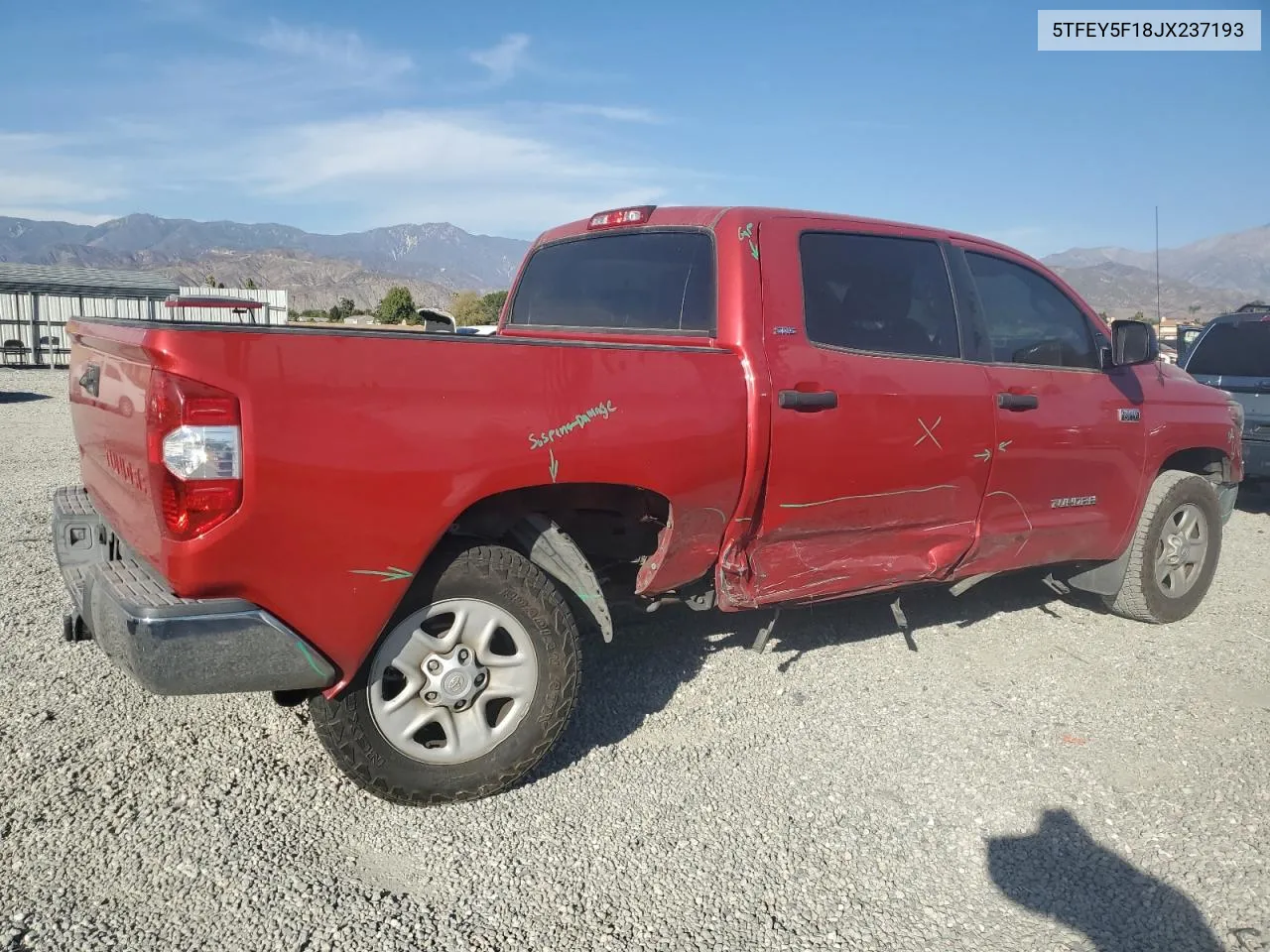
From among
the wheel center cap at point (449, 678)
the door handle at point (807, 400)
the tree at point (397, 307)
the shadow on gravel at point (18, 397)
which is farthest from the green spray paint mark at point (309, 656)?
the tree at point (397, 307)

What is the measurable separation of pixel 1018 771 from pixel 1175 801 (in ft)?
1.69

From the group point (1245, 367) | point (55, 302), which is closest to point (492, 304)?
point (55, 302)

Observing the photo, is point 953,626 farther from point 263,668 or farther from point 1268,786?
point 263,668

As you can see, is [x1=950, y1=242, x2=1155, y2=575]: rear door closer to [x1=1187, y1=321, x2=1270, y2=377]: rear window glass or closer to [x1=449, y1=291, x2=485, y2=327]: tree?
[x1=1187, y1=321, x2=1270, y2=377]: rear window glass

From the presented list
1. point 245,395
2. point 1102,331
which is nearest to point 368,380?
point 245,395

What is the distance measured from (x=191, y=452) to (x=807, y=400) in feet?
6.91

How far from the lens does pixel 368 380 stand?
9.04 ft

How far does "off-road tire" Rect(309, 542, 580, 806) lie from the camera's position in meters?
2.99

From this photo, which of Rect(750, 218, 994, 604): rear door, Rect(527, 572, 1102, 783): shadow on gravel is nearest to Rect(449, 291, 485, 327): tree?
Rect(527, 572, 1102, 783): shadow on gravel

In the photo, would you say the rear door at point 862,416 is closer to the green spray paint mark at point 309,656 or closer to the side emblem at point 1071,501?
the side emblem at point 1071,501

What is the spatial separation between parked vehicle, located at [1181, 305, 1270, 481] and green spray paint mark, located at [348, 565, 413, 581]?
8175 mm

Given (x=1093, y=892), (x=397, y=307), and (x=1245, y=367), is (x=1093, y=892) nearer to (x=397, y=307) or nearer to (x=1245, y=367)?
(x=1245, y=367)

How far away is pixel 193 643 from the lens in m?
2.62

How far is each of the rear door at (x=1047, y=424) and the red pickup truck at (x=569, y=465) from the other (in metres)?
0.02
